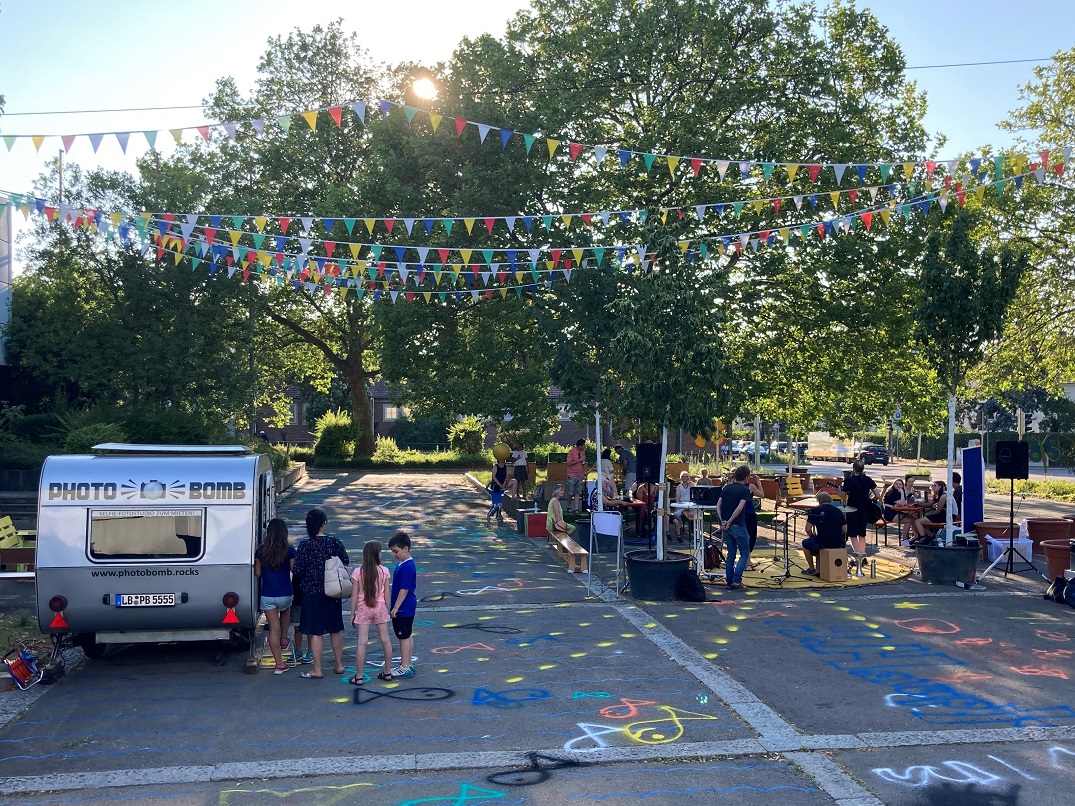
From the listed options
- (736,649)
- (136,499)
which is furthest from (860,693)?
(136,499)

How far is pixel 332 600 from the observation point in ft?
28.5

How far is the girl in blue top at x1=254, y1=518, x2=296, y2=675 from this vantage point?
8734 mm

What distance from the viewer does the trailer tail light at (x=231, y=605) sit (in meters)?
8.71

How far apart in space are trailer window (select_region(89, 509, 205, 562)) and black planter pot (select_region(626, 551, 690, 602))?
585 centimetres

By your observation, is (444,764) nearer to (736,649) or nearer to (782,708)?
(782,708)

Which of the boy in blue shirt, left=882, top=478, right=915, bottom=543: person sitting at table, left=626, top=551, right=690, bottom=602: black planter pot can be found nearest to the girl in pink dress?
the boy in blue shirt

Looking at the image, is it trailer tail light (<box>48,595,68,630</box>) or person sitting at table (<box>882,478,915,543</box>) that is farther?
person sitting at table (<box>882,478,915,543</box>)

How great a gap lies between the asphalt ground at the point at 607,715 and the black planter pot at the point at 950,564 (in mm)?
1129

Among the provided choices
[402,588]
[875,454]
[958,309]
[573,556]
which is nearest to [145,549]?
[402,588]

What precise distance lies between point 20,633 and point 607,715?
675cm

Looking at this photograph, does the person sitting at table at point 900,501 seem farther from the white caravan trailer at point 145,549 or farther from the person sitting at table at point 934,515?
the white caravan trailer at point 145,549

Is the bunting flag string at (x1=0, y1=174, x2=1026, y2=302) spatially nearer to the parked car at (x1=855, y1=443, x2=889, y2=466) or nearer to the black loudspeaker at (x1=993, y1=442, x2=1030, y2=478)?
the black loudspeaker at (x1=993, y1=442, x2=1030, y2=478)

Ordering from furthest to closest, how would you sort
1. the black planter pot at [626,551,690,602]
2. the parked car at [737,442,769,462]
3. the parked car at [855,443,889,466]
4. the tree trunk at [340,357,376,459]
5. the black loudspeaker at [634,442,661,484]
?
the parked car at [855,443,889,466], the parked car at [737,442,769,462], the tree trunk at [340,357,376,459], the black loudspeaker at [634,442,661,484], the black planter pot at [626,551,690,602]

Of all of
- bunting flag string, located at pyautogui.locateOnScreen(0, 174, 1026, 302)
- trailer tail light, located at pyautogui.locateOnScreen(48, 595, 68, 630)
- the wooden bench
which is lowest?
the wooden bench
